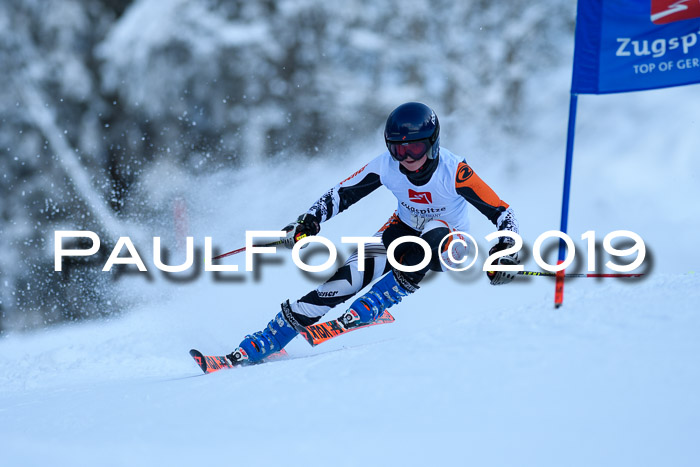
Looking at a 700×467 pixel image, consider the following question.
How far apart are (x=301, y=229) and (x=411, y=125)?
1.05 m

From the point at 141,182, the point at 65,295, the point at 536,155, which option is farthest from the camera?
the point at 65,295

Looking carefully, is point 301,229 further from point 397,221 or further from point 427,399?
point 427,399

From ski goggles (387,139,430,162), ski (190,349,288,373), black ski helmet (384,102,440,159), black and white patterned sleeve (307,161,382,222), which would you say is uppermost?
black ski helmet (384,102,440,159)

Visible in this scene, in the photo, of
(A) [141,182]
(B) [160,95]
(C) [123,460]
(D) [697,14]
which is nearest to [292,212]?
(B) [160,95]

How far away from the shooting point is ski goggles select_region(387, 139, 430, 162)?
3.81 metres

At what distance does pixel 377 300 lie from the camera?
163 inches

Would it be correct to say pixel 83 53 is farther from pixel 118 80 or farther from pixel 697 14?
pixel 697 14

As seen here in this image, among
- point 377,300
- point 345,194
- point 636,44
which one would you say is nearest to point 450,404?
point 377,300

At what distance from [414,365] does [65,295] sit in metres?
13.3

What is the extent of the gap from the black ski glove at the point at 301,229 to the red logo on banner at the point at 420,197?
0.65 metres

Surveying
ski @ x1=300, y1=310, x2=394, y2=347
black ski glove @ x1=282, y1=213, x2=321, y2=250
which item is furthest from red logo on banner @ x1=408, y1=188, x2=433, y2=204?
ski @ x1=300, y1=310, x2=394, y2=347

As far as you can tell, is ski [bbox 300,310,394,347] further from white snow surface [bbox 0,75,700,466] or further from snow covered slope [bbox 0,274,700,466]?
snow covered slope [bbox 0,274,700,466]

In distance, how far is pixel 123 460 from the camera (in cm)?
240

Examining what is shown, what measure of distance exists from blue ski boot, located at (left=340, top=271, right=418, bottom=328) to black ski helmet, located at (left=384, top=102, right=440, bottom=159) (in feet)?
2.92
